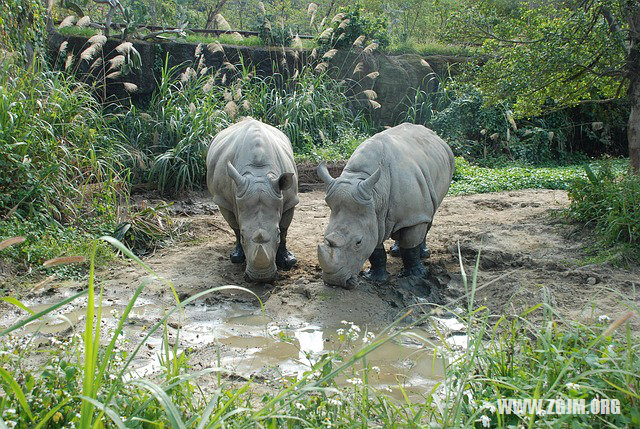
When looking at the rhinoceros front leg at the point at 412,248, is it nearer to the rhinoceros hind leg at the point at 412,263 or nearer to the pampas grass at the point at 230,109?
the rhinoceros hind leg at the point at 412,263

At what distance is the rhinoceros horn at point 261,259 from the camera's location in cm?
578

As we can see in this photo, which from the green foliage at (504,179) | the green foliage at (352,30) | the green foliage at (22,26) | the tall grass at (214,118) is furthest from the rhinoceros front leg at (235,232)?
the green foliage at (352,30)

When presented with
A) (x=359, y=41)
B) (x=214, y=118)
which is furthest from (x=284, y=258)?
(x=359, y=41)

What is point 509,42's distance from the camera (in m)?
8.80

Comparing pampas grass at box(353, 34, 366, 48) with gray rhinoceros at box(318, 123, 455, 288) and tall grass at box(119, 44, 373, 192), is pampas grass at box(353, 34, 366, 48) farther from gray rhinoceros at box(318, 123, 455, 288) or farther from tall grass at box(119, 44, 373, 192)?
gray rhinoceros at box(318, 123, 455, 288)

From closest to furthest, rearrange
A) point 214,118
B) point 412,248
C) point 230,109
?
point 412,248 < point 214,118 < point 230,109

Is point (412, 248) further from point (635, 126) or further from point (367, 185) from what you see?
point (635, 126)

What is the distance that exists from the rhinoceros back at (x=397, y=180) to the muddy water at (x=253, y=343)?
1113 millimetres

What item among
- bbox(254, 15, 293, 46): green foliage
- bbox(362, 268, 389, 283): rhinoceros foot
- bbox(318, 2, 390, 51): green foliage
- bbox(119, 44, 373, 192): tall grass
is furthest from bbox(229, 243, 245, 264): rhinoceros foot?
bbox(318, 2, 390, 51): green foliage

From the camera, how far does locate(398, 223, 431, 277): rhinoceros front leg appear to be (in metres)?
6.18

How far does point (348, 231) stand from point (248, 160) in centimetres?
138

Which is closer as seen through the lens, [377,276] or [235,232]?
[377,276]

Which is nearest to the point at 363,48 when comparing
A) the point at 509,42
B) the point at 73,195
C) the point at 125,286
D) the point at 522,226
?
the point at 509,42

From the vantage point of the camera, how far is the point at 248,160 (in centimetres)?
634
